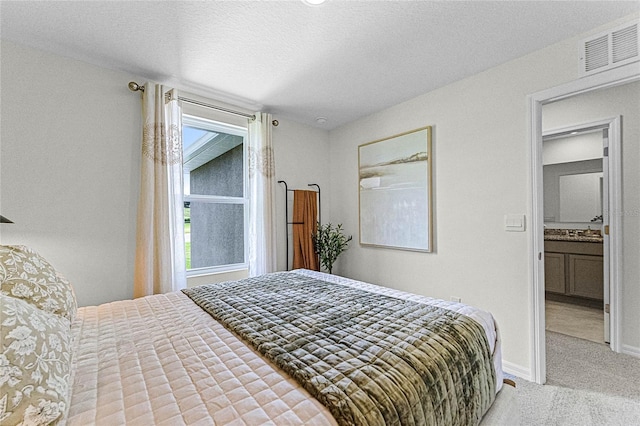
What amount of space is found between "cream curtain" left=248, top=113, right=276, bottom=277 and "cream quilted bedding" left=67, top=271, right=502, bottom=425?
1.55 metres

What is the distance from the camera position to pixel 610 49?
5.88 feet

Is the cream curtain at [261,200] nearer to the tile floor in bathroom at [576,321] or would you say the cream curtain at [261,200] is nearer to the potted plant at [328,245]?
the potted plant at [328,245]

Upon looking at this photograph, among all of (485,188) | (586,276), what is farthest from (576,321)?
(485,188)

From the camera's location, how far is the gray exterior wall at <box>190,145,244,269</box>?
291 cm

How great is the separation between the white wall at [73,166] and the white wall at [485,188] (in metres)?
2.64

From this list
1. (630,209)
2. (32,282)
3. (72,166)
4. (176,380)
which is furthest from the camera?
(630,209)

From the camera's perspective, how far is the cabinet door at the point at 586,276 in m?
3.53

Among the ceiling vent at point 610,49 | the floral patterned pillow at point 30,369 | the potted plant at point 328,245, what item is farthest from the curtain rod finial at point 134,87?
the ceiling vent at point 610,49

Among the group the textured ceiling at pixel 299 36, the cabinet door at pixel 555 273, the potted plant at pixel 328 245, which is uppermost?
the textured ceiling at pixel 299 36

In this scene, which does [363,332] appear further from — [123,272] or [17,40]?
[17,40]

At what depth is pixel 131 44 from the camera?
6.49 ft

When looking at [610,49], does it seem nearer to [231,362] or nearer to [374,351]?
[374,351]

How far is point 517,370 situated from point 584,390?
0.38 metres

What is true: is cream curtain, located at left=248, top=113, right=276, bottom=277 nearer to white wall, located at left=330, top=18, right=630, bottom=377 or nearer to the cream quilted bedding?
white wall, located at left=330, top=18, right=630, bottom=377
